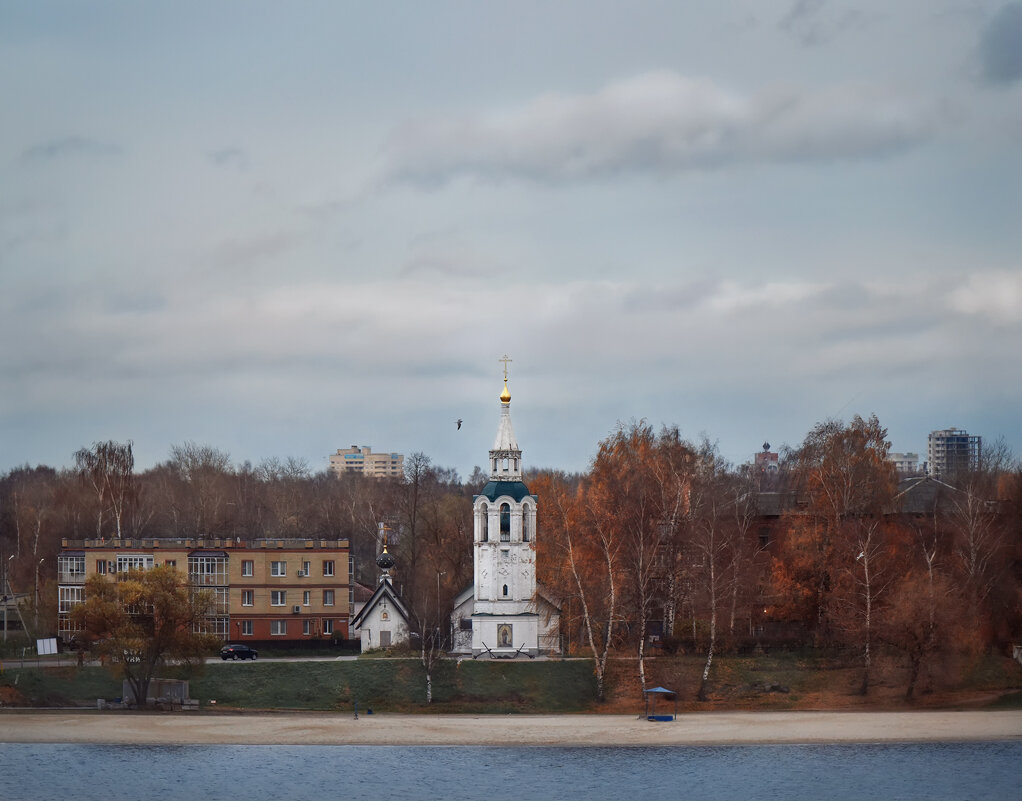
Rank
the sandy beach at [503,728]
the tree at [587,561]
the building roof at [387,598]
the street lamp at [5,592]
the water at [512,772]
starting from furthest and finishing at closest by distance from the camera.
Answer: the street lamp at [5,592]
the building roof at [387,598]
the tree at [587,561]
the sandy beach at [503,728]
the water at [512,772]

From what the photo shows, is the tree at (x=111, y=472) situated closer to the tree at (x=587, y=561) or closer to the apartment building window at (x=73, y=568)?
the apartment building window at (x=73, y=568)

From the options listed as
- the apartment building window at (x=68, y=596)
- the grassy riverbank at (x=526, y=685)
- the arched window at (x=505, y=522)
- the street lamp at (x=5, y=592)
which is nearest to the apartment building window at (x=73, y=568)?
the apartment building window at (x=68, y=596)

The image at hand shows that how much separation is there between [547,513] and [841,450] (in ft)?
59.7

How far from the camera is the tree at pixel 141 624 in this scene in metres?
75.0

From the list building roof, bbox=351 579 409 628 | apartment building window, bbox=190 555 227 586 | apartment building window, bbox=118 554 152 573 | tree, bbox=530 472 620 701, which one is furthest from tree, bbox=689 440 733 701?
apartment building window, bbox=118 554 152 573

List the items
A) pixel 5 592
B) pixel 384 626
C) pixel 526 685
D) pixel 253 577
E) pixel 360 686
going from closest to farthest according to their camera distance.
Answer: pixel 526 685
pixel 360 686
pixel 384 626
pixel 253 577
pixel 5 592

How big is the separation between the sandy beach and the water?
0.62 metres

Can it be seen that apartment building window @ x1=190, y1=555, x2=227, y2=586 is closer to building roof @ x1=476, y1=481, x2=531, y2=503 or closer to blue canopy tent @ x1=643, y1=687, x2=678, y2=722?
building roof @ x1=476, y1=481, x2=531, y2=503

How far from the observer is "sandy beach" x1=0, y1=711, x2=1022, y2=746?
6894 centimetres

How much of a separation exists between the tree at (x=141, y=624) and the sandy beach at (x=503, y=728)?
2924 mm

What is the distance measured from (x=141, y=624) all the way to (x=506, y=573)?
20472 millimetres

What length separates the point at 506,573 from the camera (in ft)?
278

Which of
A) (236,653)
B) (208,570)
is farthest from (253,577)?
(236,653)

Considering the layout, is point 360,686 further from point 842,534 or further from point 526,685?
point 842,534
